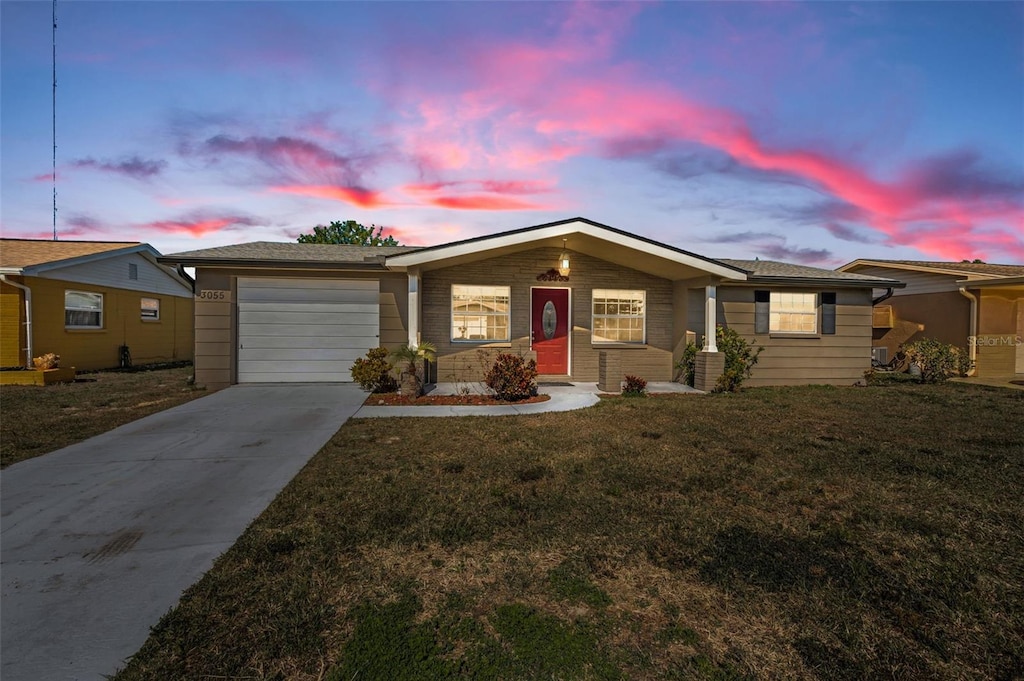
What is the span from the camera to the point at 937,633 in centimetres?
232

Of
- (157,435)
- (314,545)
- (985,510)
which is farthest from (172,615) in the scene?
(985,510)

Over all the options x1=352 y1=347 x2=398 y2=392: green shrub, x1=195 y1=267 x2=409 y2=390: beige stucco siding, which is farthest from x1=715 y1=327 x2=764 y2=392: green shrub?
x1=195 y1=267 x2=409 y2=390: beige stucco siding

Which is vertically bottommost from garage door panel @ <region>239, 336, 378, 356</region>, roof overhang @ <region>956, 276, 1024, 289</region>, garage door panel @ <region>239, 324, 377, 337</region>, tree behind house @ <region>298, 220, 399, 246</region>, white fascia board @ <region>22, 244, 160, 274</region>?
garage door panel @ <region>239, 336, 378, 356</region>

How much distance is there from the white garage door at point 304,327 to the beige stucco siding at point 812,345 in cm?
934

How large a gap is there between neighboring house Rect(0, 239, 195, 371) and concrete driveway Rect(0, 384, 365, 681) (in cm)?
796

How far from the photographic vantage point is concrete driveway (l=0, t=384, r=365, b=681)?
227 centimetres

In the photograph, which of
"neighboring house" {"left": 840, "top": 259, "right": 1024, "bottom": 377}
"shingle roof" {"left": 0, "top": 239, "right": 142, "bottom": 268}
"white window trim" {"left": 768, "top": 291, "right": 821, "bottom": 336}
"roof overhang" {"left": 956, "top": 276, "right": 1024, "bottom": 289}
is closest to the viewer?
"white window trim" {"left": 768, "top": 291, "right": 821, "bottom": 336}

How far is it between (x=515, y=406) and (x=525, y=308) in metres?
3.45

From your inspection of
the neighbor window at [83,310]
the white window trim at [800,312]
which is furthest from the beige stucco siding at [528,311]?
the neighbor window at [83,310]

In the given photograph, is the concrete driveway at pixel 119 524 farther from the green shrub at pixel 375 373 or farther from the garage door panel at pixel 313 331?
the garage door panel at pixel 313 331

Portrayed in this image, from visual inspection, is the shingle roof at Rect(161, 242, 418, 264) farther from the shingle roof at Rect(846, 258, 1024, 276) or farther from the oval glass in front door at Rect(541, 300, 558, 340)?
the shingle roof at Rect(846, 258, 1024, 276)

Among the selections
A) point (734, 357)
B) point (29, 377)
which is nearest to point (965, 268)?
point (734, 357)

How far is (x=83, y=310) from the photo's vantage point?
49.7 feet

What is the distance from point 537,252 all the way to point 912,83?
922cm
